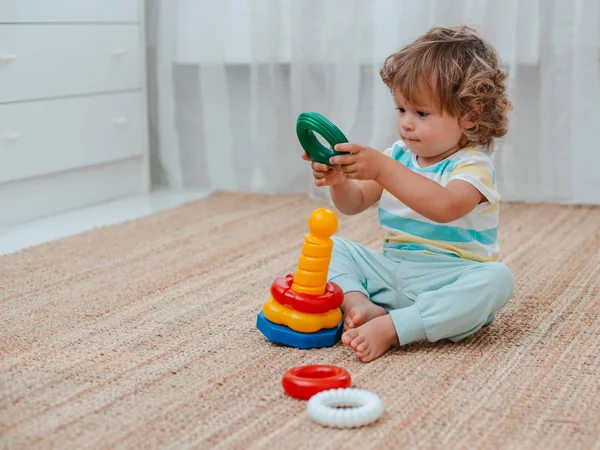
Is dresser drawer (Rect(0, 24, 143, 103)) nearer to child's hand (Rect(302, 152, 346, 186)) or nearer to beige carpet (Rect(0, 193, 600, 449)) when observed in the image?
beige carpet (Rect(0, 193, 600, 449))

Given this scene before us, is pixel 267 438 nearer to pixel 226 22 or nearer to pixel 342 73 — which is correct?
pixel 342 73

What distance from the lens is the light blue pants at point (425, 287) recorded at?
3.62ft

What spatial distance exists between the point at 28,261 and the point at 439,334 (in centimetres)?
83

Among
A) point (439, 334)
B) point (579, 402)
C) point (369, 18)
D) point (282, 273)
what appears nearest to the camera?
point (579, 402)

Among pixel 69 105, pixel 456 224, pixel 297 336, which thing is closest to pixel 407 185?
pixel 456 224

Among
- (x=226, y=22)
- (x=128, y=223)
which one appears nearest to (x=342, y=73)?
(x=226, y=22)

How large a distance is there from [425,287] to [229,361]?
11.7 inches

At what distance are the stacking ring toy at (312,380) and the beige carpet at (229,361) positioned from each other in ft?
0.06

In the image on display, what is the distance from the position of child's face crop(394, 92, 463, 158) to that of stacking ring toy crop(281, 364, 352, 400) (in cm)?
36

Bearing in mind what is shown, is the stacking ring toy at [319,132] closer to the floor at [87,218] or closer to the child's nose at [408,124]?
the child's nose at [408,124]

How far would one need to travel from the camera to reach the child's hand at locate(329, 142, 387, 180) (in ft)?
3.49

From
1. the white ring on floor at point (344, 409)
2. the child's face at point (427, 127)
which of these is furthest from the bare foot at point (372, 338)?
the child's face at point (427, 127)

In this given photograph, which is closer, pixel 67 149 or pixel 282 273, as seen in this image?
pixel 282 273

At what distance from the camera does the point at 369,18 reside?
2.09m
